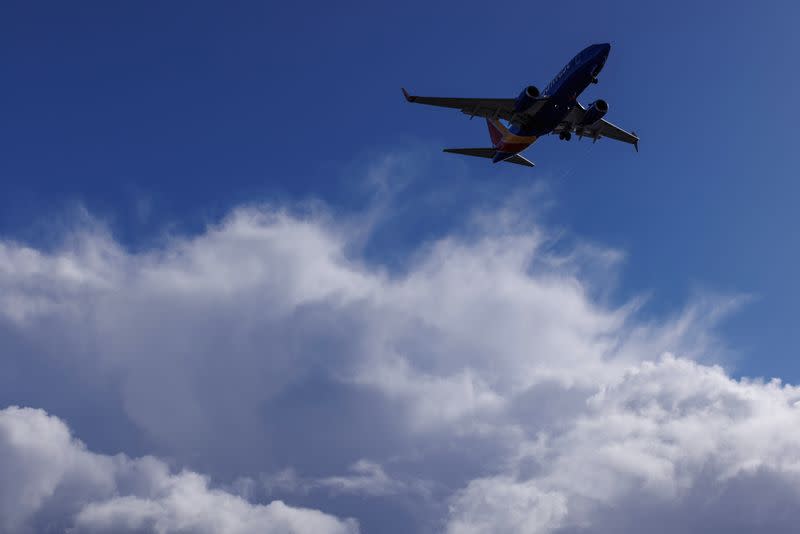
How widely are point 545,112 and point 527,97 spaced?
259 cm

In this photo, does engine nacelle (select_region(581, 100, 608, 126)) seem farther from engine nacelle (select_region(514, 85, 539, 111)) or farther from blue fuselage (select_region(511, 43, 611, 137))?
engine nacelle (select_region(514, 85, 539, 111))

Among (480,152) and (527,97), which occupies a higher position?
(480,152)

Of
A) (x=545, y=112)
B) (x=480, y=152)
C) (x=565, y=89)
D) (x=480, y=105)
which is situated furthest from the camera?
(x=480, y=152)

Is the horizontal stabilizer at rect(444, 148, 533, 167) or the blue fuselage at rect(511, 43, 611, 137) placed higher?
the horizontal stabilizer at rect(444, 148, 533, 167)

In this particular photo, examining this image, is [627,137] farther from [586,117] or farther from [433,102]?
[433,102]

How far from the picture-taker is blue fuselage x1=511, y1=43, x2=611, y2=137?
6794 cm

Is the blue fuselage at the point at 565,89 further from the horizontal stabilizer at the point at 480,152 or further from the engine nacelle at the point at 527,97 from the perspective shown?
the horizontal stabilizer at the point at 480,152

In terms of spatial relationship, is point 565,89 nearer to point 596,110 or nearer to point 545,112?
point 545,112

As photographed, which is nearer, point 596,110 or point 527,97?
point 527,97

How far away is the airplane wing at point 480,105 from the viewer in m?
74.2

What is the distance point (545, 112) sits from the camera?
240 feet

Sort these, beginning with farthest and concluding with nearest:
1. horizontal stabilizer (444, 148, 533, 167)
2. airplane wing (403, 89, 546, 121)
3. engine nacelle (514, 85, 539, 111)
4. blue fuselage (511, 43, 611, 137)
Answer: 1. horizontal stabilizer (444, 148, 533, 167)
2. airplane wing (403, 89, 546, 121)
3. engine nacelle (514, 85, 539, 111)
4. blue fuselage (511, 43, 611, 137)

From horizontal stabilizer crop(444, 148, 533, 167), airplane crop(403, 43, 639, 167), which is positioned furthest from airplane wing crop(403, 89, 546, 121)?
horizontal stabilizer crop(444, 148, 533, 167)

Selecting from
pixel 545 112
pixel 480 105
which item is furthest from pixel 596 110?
pixel 480 105
